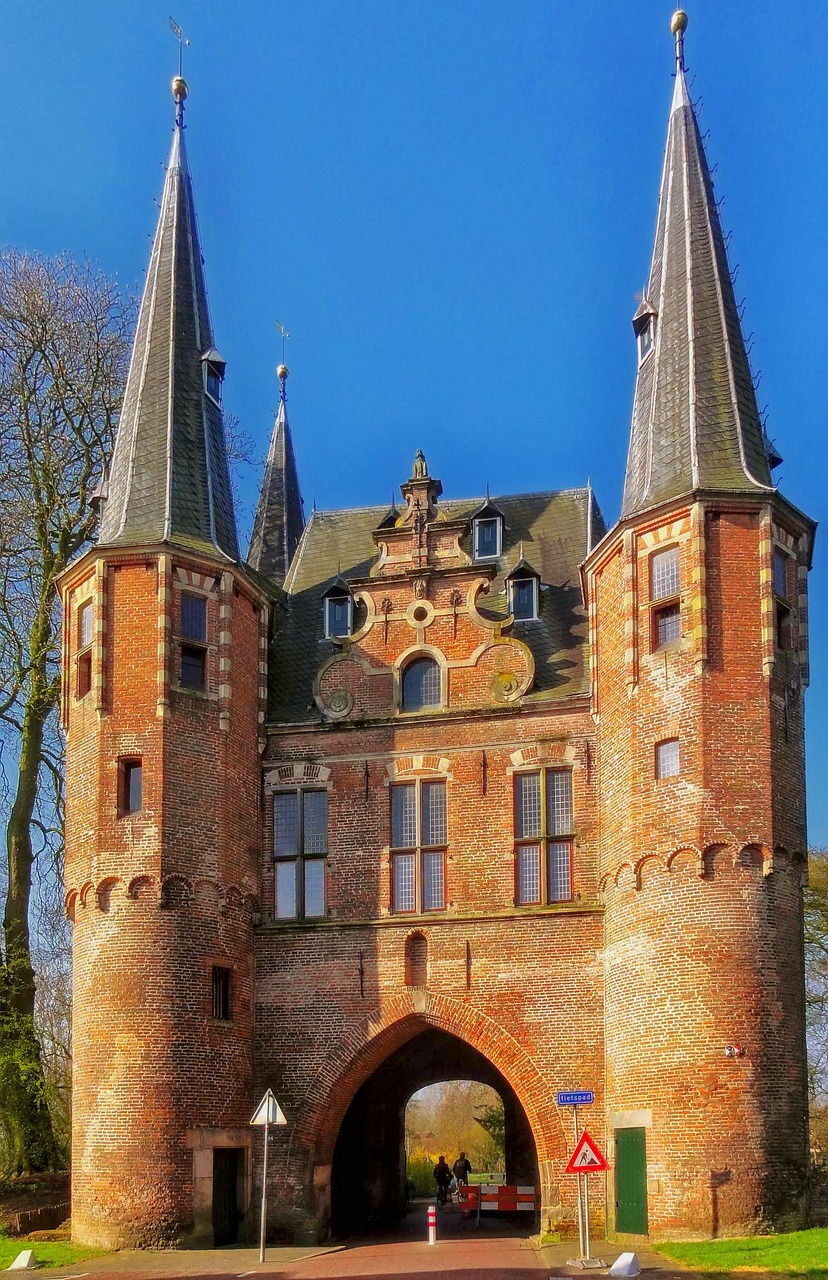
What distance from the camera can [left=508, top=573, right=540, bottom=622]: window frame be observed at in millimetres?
30094

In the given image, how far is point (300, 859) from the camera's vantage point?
29156 mm

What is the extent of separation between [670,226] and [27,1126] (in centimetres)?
2097

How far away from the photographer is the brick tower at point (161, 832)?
26.0 m

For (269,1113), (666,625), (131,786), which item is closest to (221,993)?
(131,786)

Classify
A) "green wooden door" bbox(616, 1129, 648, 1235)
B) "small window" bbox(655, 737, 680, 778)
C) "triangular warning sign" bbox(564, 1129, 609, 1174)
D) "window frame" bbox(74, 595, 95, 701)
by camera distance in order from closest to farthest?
"triangular warning sign" bbox(564, 1129, 609, 1174) < "green wooden door" bbox(616, 1129, 648, 1235) < "small window" bbox(655, 737, 680, 778) < "window frame" bbox(74, 595, 95, 701)

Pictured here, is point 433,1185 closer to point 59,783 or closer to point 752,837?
point 59,783

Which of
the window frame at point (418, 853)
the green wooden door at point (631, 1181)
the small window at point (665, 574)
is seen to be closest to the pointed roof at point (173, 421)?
the window frame at point (418, 853)

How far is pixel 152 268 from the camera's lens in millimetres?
32719

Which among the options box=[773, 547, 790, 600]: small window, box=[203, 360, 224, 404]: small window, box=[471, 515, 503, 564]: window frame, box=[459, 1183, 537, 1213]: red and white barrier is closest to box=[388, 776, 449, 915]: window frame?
box=[471, 515, 503, 564]: window frame

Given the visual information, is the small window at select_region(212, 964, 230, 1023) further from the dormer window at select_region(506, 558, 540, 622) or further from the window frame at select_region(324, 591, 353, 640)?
the dormer window at select_region(506, 558, 540, 622)

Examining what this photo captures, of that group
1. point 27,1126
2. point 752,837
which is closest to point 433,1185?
point 27,1126

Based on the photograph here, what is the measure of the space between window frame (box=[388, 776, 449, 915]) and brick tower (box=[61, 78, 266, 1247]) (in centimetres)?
243

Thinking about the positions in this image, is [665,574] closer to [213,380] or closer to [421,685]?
[421,685]

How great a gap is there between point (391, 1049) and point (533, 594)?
8.42 metres
